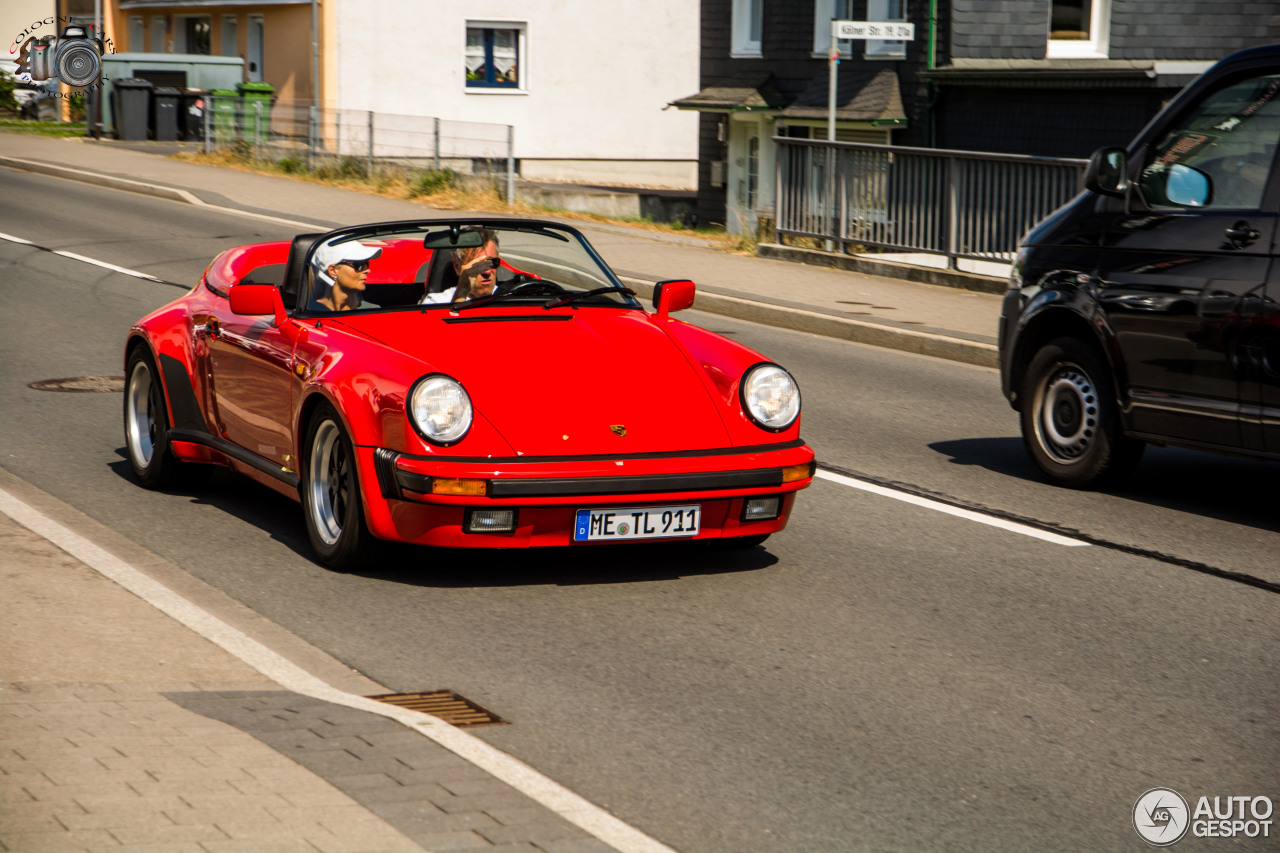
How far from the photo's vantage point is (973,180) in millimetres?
17828

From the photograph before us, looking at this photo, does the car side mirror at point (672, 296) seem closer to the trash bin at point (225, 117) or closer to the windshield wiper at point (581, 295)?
the windshield wiper at point (581, 295)

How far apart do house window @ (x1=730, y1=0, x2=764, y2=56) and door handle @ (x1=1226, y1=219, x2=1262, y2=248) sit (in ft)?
95.5

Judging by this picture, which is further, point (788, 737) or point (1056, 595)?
point (1056, 595)

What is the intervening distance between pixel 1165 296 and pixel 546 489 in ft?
11.7

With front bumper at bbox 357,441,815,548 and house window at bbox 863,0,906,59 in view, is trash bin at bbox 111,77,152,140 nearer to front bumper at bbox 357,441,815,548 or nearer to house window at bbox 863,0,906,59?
house window at bbox 863,0,906,59

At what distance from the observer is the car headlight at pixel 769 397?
6562 mm

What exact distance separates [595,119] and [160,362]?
3652 cm

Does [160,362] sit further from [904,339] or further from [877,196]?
[877,196]

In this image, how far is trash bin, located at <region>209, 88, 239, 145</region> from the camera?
35.4 m

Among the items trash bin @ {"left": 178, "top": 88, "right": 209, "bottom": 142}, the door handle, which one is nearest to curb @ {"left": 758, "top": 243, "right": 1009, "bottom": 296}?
the door handle

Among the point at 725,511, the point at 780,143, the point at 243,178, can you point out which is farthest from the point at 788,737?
the point at 243,178

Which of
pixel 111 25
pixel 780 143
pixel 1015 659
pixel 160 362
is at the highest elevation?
pixel 111 25

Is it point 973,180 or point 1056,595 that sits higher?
point 973,180

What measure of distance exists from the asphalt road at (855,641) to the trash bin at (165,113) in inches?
1153
